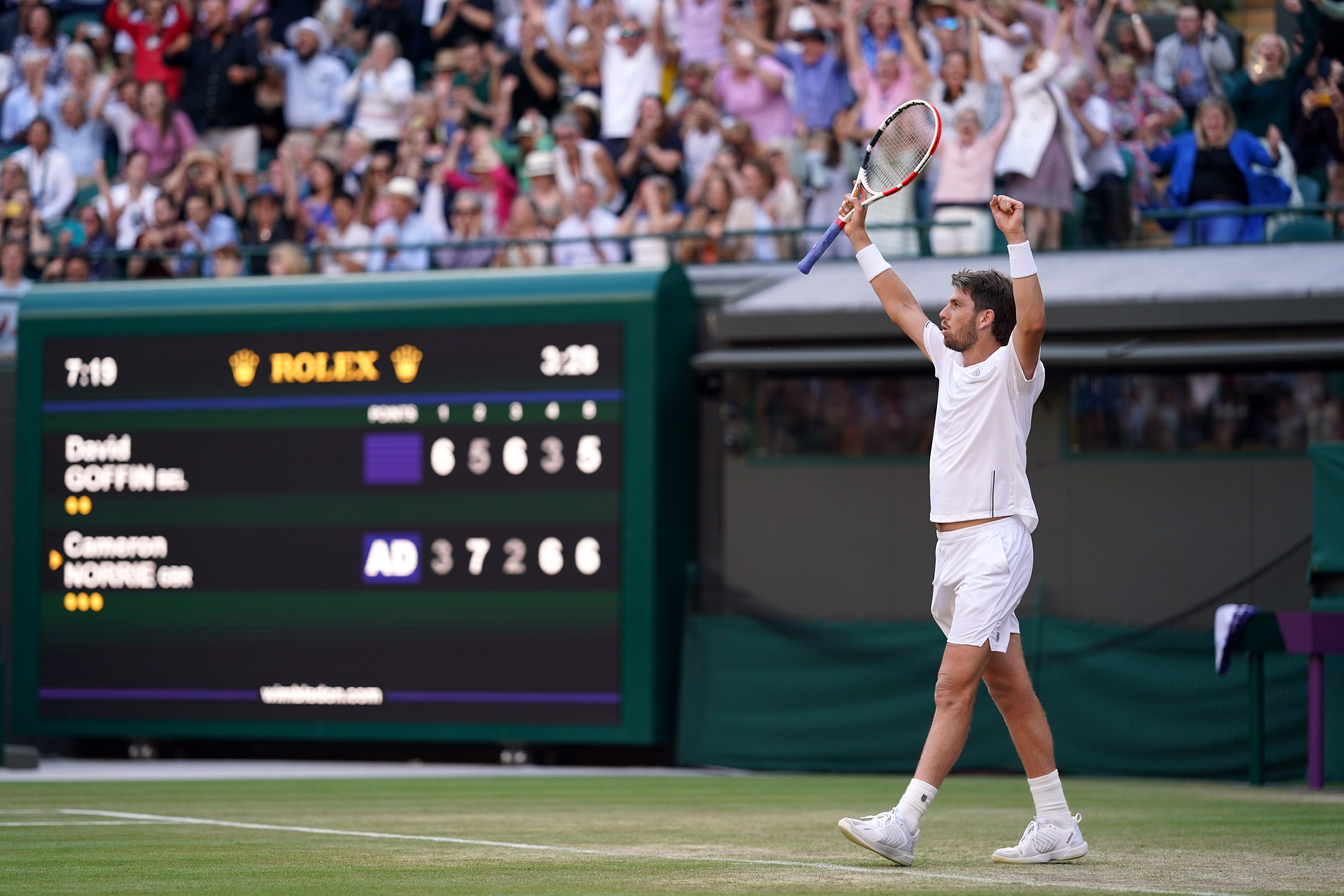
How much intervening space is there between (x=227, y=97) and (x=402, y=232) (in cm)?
338

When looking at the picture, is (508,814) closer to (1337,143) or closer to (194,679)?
(194,679)

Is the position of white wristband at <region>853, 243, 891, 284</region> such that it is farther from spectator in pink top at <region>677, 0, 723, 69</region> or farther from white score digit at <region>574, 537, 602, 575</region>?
spectator in pink top at <region>677, 0, 723, 69</region>


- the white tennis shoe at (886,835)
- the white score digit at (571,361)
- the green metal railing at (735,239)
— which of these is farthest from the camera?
the white score digit at (571,361)

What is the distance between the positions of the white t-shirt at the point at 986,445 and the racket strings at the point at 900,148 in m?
1.50

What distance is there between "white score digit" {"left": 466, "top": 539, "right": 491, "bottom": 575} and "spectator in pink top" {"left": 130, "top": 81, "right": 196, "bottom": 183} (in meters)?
6.72

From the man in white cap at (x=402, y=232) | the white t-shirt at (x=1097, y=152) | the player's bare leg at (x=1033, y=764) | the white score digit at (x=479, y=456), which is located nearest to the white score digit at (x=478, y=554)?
the white score digit at (x=479, y=456)

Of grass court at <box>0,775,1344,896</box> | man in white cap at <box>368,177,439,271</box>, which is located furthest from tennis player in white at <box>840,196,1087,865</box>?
man in white cap at <box>368,177,439,271</box>

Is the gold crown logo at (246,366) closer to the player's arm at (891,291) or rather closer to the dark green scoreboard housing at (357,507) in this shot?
the dark green scoreboard housing at (357,507)

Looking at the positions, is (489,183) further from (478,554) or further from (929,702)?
(929,702)

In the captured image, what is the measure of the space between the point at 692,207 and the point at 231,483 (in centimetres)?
466

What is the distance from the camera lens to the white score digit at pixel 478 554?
1486 centimetres

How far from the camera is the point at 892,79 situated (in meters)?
16.2

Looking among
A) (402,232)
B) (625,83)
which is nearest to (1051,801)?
(402,232)

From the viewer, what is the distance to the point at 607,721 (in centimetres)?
1453
